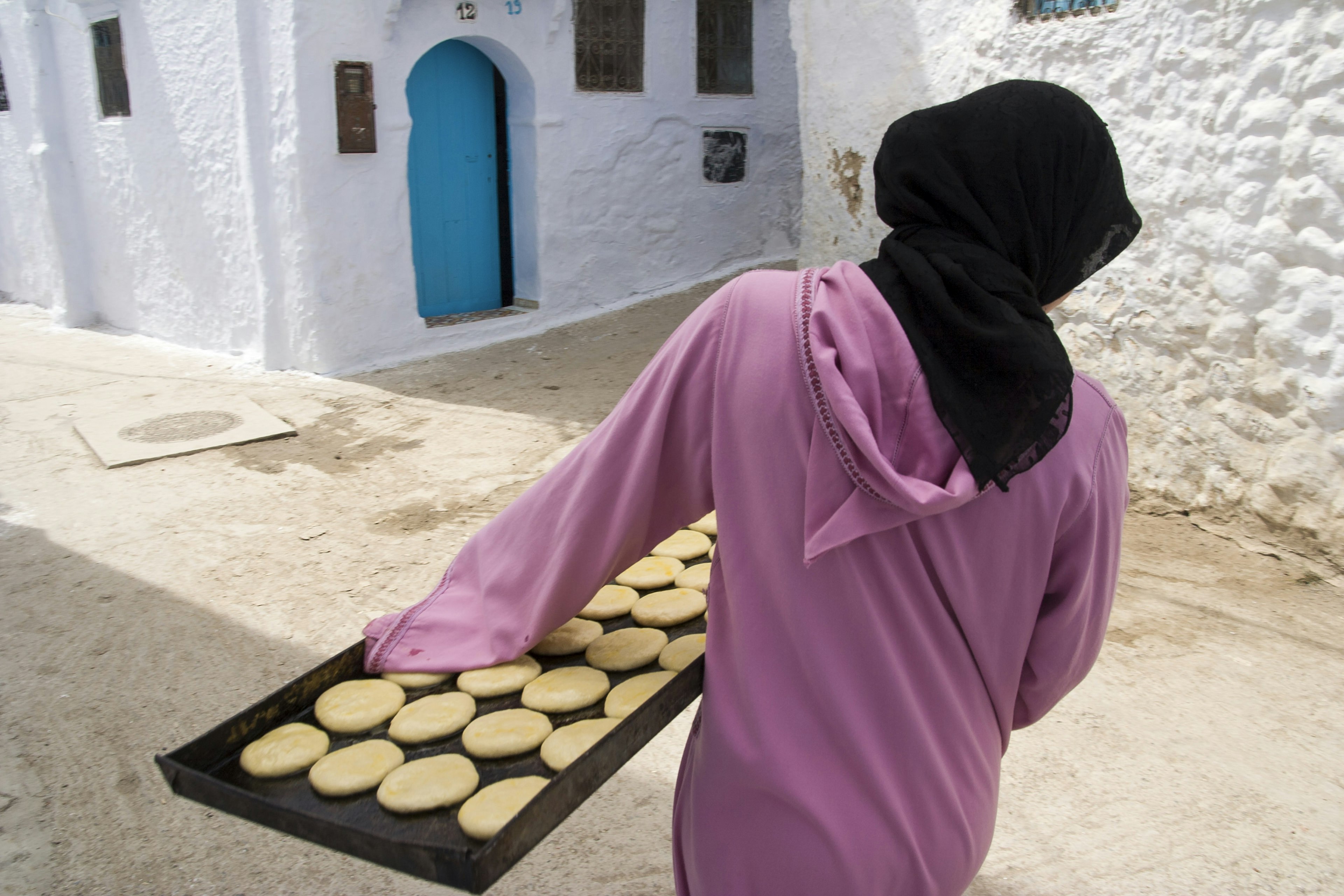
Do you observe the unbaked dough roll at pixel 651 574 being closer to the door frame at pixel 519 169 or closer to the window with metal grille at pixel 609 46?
the door frame at pixel 519 169

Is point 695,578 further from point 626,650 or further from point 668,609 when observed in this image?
point 626,650

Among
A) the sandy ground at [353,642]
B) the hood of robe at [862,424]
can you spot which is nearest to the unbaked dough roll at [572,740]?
the hood of robe at [862,424]

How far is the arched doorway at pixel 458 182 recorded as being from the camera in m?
6.91

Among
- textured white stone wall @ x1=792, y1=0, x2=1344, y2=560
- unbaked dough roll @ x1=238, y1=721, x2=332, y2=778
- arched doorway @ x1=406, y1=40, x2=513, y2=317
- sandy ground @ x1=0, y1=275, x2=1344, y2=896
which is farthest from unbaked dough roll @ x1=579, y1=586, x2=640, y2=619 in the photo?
arched doorway @ x1=406, y1=40, x2=513, y2=317

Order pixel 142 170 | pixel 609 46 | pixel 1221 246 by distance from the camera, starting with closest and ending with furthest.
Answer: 1. pixel 1221 246
2. pixel 142 170
3. pixel 609 46

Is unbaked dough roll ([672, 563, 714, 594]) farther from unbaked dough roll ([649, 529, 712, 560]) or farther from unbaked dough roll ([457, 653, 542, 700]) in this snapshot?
unbaked dough roll ([457, 653, 542, 700])

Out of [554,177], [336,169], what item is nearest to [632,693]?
[336,169]

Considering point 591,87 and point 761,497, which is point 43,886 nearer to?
point 761,497

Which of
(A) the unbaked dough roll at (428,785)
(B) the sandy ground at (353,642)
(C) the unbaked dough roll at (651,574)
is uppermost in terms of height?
(C) the unbaked dough roll at (651,574)

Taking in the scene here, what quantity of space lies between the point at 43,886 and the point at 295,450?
3.09m

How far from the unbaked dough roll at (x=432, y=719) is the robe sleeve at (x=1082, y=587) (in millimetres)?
754

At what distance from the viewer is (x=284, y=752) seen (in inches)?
48.4

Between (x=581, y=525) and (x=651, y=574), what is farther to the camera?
(x=651, y=574)

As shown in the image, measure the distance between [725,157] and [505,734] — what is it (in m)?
7.70
